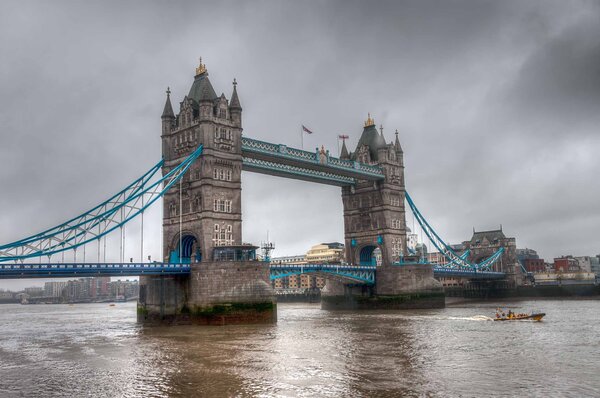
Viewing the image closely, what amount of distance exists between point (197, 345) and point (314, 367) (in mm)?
13802

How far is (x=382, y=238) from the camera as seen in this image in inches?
3720

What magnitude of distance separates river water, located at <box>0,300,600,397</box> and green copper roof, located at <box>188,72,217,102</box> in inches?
1126

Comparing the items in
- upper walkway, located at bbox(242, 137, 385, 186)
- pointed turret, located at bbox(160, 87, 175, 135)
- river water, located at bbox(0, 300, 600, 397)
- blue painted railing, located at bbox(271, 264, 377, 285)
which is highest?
pointed turret, located at bbox(160, 87, 175, 135)

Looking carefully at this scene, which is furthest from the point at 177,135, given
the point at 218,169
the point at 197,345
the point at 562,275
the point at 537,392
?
the point at 562,275

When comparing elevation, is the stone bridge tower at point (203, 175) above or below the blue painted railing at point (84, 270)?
above

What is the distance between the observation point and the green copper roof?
68312 mm

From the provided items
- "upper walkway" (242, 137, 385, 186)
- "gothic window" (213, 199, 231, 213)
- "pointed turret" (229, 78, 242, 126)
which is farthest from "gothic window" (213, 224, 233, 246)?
"pointed turret" (229, 78, 242, 126)

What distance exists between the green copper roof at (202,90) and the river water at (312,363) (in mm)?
28599

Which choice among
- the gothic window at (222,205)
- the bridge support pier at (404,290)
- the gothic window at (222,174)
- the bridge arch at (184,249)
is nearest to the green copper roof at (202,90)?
the gothic window at (222,174)

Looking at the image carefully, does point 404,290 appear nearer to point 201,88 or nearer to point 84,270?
point 201,88

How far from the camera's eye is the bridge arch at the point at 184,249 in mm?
68125

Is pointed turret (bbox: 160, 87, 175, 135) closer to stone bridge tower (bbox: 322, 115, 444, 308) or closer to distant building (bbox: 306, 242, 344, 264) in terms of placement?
stone bridge tower (bbox: 322, 115, 444, 308)

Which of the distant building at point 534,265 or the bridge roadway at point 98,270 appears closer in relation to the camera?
the bridge roadway at point 98,270

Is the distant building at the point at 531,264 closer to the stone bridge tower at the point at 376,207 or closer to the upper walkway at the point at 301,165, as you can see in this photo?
the stone bridge tower at the point at 376,207
